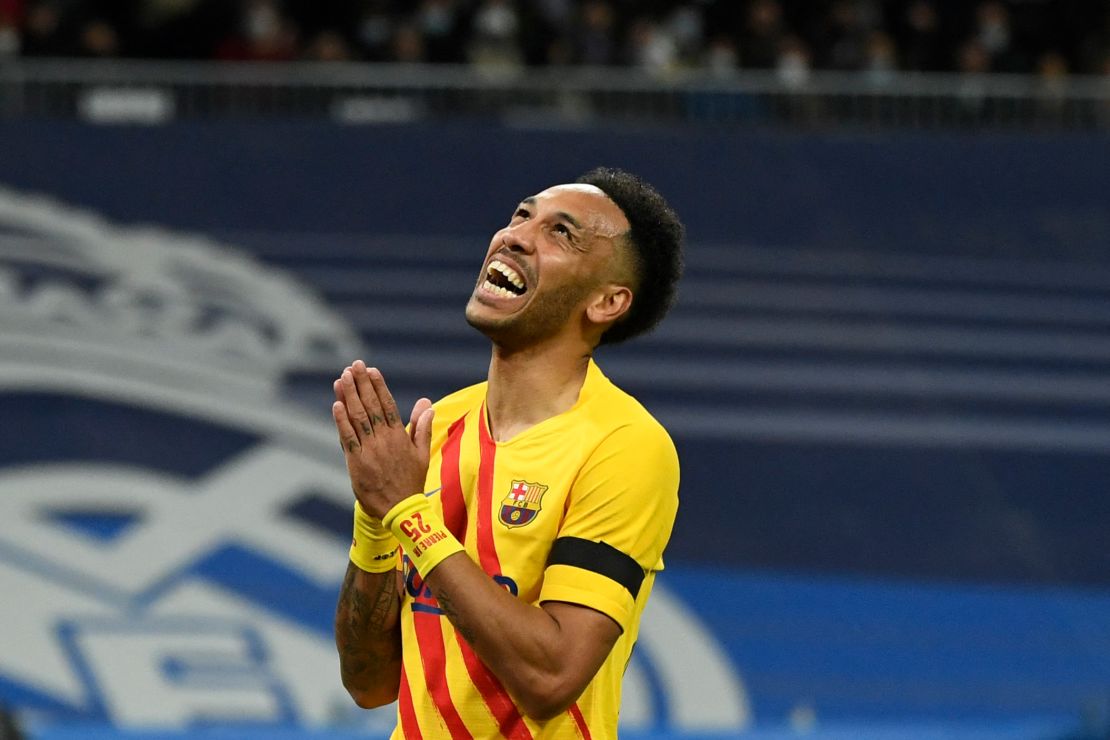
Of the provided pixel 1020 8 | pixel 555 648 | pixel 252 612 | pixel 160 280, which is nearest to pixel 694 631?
pixel 252 612

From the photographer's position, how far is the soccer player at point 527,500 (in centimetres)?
275

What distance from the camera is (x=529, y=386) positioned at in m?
3.14

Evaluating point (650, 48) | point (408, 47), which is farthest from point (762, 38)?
point (408, 47)

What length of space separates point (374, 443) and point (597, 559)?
465 mm

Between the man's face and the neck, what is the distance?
4 centimetres

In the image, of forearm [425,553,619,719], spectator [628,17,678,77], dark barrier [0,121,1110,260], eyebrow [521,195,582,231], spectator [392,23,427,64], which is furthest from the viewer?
spectator [628,17,678,77]

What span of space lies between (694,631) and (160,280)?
12.8ft

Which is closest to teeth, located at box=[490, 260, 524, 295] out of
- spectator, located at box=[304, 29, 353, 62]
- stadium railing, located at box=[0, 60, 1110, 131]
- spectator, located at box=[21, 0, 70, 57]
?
stadium railing, located at box=[0, 60, 1110, 131]

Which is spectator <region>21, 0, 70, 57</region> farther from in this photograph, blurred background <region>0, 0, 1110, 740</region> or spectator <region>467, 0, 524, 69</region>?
spectator <region>467, 0, 524, 69</region>

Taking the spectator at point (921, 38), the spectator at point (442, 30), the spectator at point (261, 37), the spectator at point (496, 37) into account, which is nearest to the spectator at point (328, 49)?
the spectator at point (261, 37)

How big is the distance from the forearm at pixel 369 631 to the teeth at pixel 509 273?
2.10 feet

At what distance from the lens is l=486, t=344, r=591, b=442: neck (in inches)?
122

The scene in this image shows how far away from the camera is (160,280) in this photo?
30.7 ft

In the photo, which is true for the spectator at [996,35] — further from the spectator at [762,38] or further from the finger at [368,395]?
the finger at [368,395]
